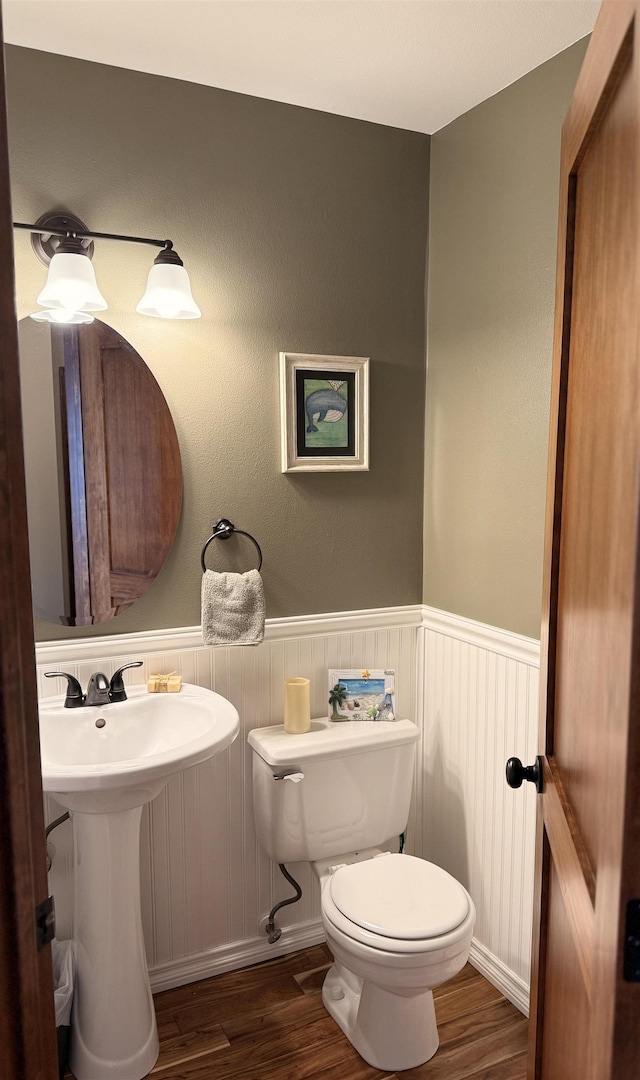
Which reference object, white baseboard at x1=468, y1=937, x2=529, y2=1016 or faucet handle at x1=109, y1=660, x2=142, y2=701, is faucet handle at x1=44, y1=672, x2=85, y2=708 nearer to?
faucet handle at x1=109, y1=660, x2=142, y2=701

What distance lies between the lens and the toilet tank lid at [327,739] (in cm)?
210

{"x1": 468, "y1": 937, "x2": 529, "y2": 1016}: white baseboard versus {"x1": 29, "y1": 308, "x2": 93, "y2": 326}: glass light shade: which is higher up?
{"x1": 29, "y1": 308, "x2": 93, "y2": 326}: glass light shade

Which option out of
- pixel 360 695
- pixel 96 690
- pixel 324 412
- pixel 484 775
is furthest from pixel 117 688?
pixel 484 775

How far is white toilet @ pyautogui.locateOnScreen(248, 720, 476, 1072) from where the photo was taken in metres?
1.77

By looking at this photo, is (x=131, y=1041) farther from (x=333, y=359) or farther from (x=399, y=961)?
(x=333, y=359)

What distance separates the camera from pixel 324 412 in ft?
7.56

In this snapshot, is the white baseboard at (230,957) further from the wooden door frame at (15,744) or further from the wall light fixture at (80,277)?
the wall light fixture at (80,277)

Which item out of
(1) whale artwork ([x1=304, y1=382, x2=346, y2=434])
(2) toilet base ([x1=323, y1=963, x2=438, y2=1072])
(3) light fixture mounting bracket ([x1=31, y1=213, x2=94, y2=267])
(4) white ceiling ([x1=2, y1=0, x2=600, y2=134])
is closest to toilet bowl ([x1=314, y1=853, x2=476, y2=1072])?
(2) toilet base ([x1=323, y1=963, x2=438, y2=1072])

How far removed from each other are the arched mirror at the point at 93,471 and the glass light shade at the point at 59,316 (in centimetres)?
2

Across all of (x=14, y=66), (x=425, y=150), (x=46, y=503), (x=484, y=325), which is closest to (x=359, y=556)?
(x=484, y=325)

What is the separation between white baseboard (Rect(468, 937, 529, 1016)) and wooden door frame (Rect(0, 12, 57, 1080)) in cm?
171

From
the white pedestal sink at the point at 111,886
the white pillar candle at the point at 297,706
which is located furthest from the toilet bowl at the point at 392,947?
the white pedestal sink at the point at 111,886

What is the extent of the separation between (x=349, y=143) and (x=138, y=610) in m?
1.56

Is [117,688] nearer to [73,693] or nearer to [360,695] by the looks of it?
[73,693]
